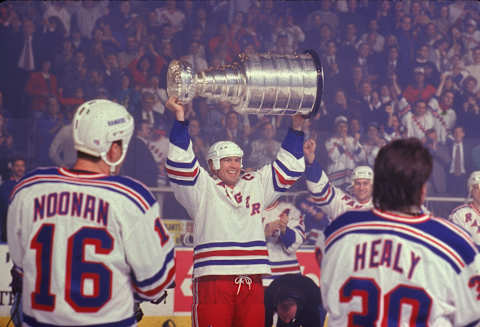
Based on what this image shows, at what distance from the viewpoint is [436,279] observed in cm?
235

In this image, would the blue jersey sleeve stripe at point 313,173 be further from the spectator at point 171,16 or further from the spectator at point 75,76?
the spectator at point 171,16

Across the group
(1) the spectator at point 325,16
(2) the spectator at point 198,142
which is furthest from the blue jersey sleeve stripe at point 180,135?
(1) the spectator at point 325,16

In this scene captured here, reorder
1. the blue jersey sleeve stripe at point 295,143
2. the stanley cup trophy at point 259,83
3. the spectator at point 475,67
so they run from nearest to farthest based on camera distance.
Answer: the stanley cup trophy at point 259,83 < the blue jersey sleeve stripe at point 295,143 < the spectator at point 475,67

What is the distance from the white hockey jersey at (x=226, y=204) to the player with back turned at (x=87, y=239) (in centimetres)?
141

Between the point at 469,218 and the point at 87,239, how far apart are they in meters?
3.88

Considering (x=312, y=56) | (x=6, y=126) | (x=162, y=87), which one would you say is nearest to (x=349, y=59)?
(x=162, y=87)

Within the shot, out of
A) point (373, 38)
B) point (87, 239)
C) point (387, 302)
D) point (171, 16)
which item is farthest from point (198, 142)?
point (387, 302)

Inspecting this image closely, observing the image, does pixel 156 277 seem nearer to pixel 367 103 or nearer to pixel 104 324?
pixel 104 324

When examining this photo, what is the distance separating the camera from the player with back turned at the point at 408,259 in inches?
92.4

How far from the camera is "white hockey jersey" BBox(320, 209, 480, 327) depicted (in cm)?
235

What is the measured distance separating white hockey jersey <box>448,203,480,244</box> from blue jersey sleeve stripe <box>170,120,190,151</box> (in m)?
2.64

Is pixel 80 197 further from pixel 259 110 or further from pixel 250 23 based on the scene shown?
pixel 250 23

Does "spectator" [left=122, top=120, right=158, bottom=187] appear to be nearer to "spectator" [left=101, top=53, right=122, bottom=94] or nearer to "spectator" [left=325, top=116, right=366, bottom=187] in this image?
"spectator" [left=101, top=53, right=122, bottom=94]

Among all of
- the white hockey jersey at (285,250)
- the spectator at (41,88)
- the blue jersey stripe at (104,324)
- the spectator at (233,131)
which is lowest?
the white hockey jersey at (285,250)
